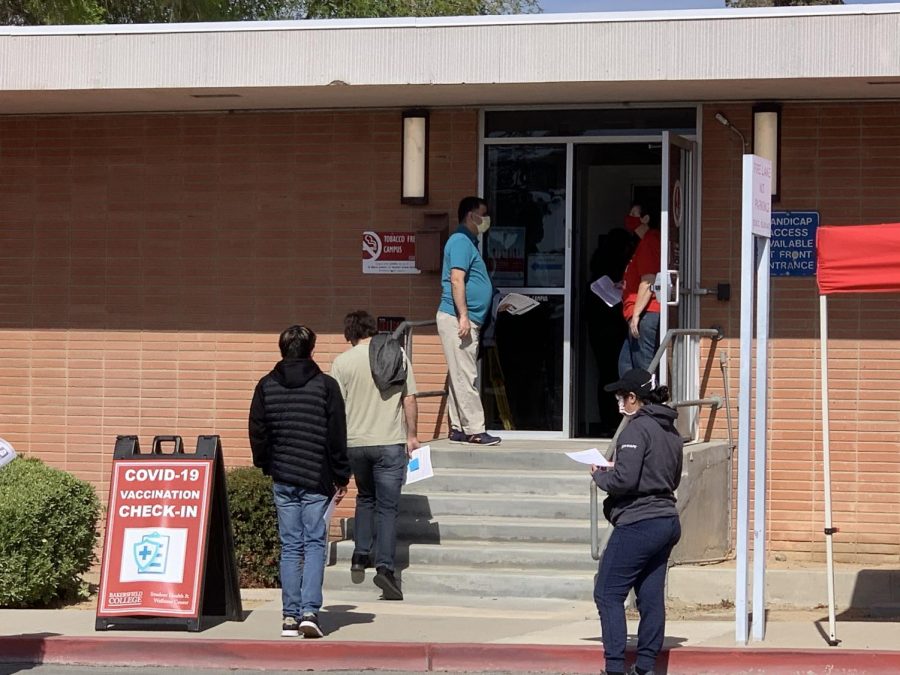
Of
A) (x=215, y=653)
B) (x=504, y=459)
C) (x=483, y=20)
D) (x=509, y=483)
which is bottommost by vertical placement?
(x=215, y=653)

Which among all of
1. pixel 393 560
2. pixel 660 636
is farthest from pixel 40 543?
pixel 660 636

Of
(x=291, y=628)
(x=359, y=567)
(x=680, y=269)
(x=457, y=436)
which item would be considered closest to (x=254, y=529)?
(x=359, y=567)

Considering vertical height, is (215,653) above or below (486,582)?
below

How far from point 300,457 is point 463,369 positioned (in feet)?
8.99

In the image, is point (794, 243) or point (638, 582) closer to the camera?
point (638, 582)

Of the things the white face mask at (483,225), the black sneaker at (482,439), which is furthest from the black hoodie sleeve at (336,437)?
the white face mask at (483,225)

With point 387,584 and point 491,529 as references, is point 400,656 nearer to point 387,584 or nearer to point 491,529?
point 387,584

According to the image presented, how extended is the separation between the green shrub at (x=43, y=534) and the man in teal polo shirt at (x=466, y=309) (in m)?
2.93

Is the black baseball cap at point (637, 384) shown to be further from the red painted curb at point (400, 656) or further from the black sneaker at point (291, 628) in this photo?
the black sneaker at point (291, 628)

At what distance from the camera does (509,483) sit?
36.7 ft

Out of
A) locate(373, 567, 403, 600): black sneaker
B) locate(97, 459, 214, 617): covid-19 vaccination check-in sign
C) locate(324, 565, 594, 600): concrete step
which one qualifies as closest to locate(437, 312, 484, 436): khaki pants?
locate(324, 565, 594, 600): concrete step

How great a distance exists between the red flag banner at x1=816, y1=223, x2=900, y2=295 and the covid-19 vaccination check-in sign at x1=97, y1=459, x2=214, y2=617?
4.13 metres

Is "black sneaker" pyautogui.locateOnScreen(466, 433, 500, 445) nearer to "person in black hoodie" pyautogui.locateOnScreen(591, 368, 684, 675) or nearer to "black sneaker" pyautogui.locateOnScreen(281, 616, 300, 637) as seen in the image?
"black sneaker" pyautogui.locateOnScreen(281, 616, 300, 637)

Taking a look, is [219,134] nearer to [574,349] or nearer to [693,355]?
[574,349]
